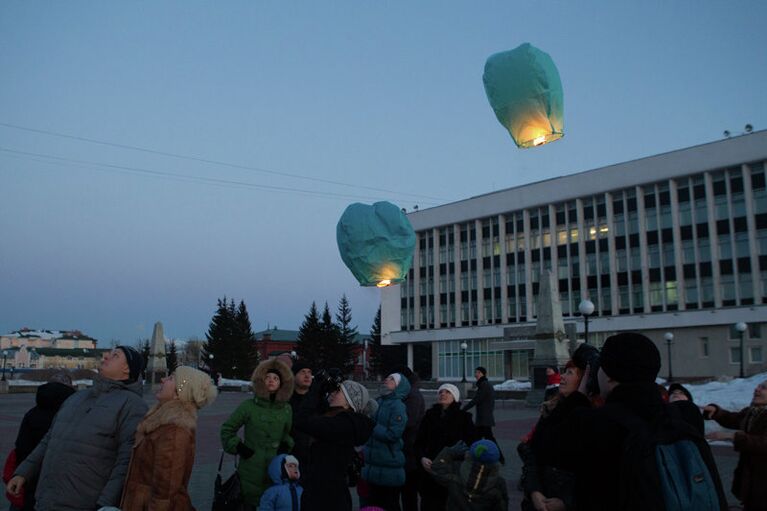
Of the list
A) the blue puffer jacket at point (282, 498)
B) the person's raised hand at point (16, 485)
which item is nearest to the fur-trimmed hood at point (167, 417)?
the blue puffer jacket at point (282, 498)

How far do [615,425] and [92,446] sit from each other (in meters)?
3.28

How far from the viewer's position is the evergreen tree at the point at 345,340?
80294mm

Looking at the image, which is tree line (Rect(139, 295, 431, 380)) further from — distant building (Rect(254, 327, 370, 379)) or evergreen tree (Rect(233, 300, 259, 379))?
distant building (Rect(254, 327, 370, 379))

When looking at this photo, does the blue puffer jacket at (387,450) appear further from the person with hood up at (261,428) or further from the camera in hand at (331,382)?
the camera in hand at (331,382)

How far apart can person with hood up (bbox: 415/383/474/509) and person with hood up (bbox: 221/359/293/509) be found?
1438 millimetres

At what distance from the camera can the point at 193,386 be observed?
4.43 meters

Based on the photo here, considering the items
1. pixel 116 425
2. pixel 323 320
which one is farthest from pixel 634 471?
pixel 323 320

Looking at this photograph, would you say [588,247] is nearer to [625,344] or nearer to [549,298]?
[549,298]

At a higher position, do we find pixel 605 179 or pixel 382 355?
pixel 605 179

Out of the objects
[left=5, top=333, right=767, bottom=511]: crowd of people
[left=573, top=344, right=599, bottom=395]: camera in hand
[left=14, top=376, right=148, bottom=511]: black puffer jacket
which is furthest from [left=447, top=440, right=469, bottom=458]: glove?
[left=14, top=376, right=148, bottom=511]: black puffer jacket

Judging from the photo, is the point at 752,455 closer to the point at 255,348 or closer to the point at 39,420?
the point at 39,420

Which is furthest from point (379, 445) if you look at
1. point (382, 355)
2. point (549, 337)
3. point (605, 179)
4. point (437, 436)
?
point (382, 355)

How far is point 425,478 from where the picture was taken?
6.77 m

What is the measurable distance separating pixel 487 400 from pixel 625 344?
983cm
